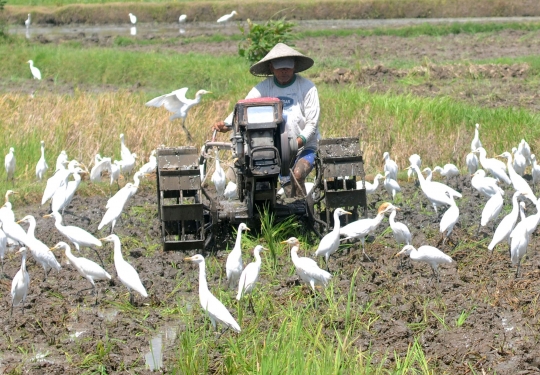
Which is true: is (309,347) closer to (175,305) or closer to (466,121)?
(175,305)

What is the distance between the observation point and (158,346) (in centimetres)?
611

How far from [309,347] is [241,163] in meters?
2.68

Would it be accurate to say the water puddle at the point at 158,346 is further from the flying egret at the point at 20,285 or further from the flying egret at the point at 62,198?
the flying egret at the point at 62,198

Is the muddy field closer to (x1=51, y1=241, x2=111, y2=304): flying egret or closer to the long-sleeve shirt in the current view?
(x1=51, y1=241, x2=111, y2=304): flying egret

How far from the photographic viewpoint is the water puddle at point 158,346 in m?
5.75

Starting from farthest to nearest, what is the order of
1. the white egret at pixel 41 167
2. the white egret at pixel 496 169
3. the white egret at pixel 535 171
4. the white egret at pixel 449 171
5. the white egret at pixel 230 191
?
the white egret at pixel 41 167 < the white egret at pixel 449 171 < the white egret at pixel 535 171 < the white egret at pixel 496 169 < the white egret at pixel 230 191

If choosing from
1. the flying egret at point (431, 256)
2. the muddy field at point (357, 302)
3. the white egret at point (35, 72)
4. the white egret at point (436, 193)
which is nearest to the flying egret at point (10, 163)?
the muddy field at point (357, 302)

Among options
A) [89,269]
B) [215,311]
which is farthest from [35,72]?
[215,311]

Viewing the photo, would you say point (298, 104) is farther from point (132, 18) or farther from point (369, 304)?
point (132, 18)

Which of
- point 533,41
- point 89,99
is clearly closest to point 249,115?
point 89,99

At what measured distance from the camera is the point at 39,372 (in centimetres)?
553

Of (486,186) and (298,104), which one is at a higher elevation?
(298,104)

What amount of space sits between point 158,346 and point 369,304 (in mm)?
1454

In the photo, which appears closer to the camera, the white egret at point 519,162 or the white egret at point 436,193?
the white egret at point 436,193
